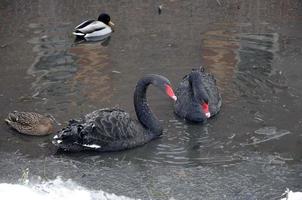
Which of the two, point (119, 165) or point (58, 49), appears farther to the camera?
point (58, 49)

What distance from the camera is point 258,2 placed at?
14070 mm

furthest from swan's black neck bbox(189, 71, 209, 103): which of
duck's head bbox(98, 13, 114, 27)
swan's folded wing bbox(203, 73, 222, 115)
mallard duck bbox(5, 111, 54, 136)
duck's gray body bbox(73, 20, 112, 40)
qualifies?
duck's head bbox(98, 13, 114, 27)

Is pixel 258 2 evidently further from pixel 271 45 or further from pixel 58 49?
pixel 58 49

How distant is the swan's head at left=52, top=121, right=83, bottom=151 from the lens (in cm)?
712

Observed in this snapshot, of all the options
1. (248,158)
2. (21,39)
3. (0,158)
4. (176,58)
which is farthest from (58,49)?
(248,158)

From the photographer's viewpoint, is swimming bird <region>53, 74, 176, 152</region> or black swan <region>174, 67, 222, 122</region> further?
black swan <region>174, 67, 222, 122</region>

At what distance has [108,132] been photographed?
7.24 meters

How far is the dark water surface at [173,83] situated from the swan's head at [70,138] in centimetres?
12

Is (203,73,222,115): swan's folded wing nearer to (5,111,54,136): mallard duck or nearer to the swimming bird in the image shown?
the swimming bird

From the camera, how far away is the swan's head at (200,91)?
7.85m

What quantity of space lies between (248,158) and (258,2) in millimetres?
7663

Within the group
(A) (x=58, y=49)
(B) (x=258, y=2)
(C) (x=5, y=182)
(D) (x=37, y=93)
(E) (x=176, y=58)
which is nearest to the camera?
(C) (x=5, y=182)

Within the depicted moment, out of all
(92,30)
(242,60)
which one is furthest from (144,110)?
(92,30)

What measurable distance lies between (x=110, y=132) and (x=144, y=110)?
0.61 m
